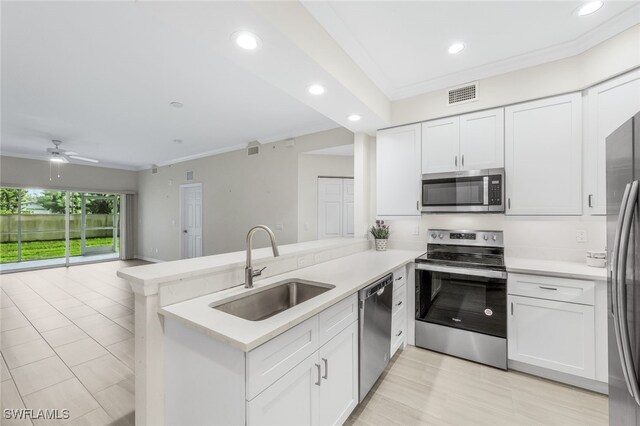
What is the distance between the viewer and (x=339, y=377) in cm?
161

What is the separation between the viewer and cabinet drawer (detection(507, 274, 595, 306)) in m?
2.03

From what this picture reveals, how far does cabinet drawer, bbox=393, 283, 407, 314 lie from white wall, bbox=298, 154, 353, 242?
2285 millimetres

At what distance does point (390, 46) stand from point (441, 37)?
411mm

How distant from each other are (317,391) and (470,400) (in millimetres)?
1367

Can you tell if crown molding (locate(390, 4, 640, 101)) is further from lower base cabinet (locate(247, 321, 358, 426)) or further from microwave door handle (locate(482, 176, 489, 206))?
lower base cabinet (locate(247, 321, 358, 426))

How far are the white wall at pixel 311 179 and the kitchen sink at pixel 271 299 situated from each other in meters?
2.65

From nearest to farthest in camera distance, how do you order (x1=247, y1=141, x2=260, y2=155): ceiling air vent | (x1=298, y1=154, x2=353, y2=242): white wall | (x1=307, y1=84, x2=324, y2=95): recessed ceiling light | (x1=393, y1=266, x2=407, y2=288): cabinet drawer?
(x1=307, y1=84, x2=324, y2=95): recessed ceiling light
(x1=393, y1=266, x2=407, y2=288): cabinet drawer
(x1=298, y1=154, x2=353, y2=242): white wall
(x1=247, y1=141, x2=260, y2=155): ceiling air vent

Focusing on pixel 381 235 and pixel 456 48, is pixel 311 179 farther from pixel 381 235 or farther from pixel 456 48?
pixel 456 48

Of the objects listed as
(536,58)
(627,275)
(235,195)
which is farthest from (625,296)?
(235,195)

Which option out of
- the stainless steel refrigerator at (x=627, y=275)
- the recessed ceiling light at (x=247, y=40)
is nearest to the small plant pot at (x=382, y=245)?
the stainless steel refrigerator at (x=627, y=275)

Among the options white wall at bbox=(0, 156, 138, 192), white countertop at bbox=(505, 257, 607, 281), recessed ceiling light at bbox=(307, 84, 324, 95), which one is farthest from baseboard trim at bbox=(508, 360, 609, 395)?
white wall at bbox=(0, 156, 138, 192)

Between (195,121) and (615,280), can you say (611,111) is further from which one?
(195,121)

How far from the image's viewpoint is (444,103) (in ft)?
9.49

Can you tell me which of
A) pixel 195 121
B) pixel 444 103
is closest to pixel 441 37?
pixel 444 103
